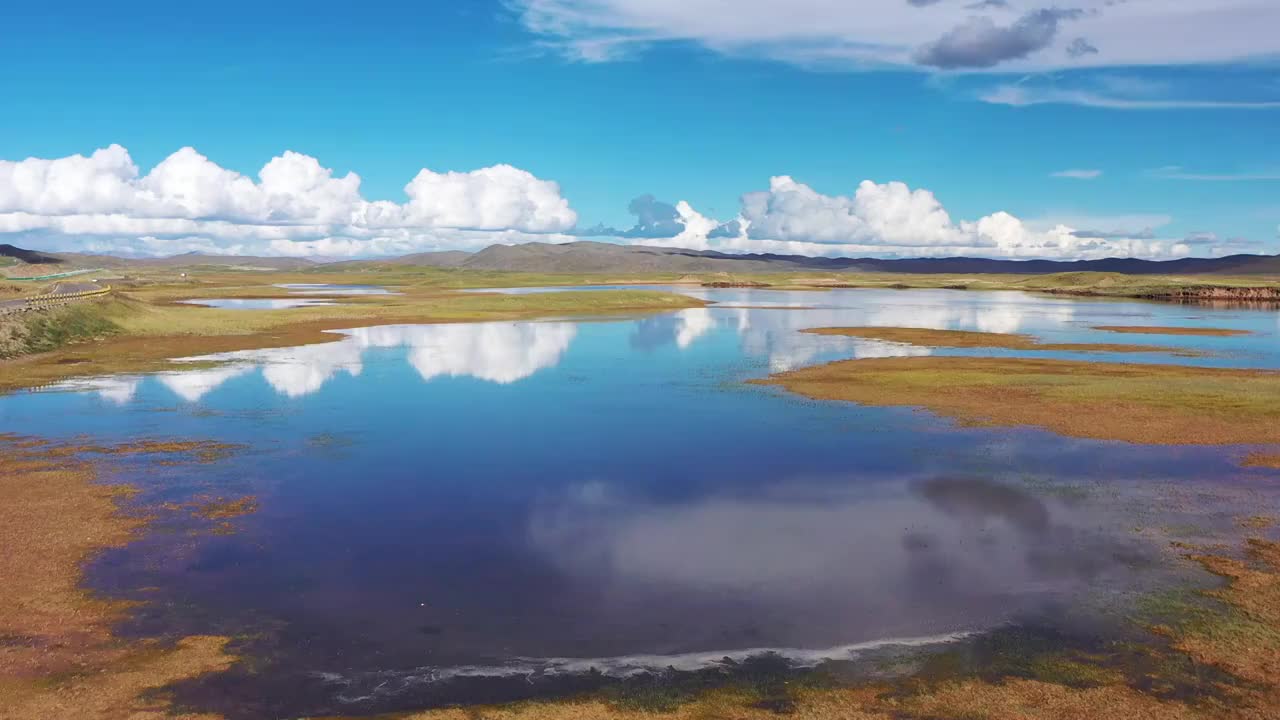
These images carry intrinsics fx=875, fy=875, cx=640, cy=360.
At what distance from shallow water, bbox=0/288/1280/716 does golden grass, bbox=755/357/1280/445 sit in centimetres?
279

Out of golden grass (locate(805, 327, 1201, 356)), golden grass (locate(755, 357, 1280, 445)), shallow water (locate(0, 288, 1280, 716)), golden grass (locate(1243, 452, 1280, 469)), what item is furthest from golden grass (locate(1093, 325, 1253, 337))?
golden grass (locate(1243, 452, 1280, 469))

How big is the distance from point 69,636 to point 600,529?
11133 millimetres

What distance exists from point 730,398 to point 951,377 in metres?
14.2

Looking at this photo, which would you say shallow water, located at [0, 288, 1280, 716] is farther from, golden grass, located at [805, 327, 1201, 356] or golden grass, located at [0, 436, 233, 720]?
golden grass, located at [805, 327, 1201, 356]

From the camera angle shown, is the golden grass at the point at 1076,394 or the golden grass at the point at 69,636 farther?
the golden grass at the point at 1076,394

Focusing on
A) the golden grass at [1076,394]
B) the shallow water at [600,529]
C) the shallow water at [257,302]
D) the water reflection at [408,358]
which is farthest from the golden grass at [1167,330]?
the shallow water at [257,302]

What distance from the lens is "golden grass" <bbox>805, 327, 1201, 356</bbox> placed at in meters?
65.1

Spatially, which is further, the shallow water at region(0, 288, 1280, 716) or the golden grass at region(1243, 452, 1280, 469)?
the golden grass at region(1243, 452, 1280, 469)

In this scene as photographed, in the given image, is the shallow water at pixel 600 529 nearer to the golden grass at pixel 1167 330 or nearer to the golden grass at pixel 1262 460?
the golden grass at pixel 1262 460

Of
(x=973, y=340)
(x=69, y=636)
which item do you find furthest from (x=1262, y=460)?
(x=973, y=340)

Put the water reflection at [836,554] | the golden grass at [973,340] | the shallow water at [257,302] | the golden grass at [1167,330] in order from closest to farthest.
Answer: the water reflection at [836,554] → the golden grass at [973,340] → the golden grass at [1167,330] → the shallow water at [257,302]

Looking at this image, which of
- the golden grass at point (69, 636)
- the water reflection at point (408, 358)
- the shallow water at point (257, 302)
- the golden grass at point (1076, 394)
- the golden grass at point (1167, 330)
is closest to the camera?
the golden grass at point (69, 636)

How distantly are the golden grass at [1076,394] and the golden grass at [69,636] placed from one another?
3001 cm

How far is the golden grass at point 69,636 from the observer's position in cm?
1347
